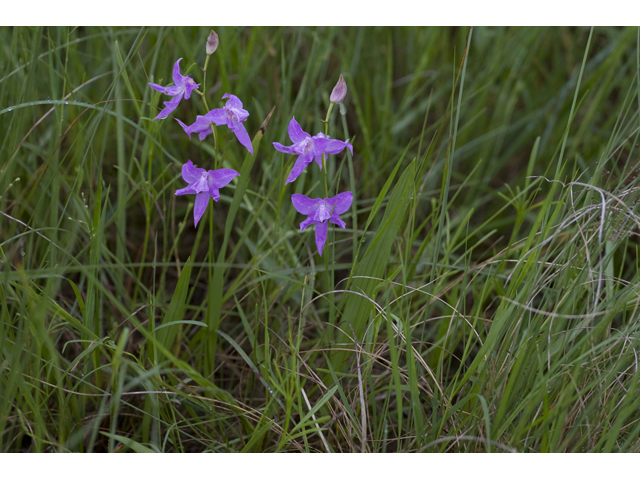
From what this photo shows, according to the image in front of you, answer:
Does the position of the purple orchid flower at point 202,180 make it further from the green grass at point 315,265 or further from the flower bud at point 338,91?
the flower bud at point 338,91

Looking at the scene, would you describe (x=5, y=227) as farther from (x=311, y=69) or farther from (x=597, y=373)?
(x=597, y=373)

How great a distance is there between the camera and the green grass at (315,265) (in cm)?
97

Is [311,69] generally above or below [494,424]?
above

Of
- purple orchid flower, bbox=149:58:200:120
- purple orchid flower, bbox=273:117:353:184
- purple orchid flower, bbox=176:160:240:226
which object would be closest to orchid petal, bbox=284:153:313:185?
purple orchid flower, bbox=273:117:353:184

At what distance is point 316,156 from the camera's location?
3.01 feet

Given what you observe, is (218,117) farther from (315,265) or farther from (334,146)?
(315,265)

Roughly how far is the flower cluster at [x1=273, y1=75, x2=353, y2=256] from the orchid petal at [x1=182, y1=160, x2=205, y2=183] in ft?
0.49

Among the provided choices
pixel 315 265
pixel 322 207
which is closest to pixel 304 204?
pixel 322 207

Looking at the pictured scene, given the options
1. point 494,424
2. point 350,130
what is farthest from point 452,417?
point 350,130

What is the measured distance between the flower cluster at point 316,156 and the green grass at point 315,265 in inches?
3.6

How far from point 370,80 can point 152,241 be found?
40.9 inches

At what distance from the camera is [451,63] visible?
1.96m

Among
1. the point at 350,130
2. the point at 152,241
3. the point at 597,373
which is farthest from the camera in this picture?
the point at 350,130

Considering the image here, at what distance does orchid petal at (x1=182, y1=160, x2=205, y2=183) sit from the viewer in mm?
898
